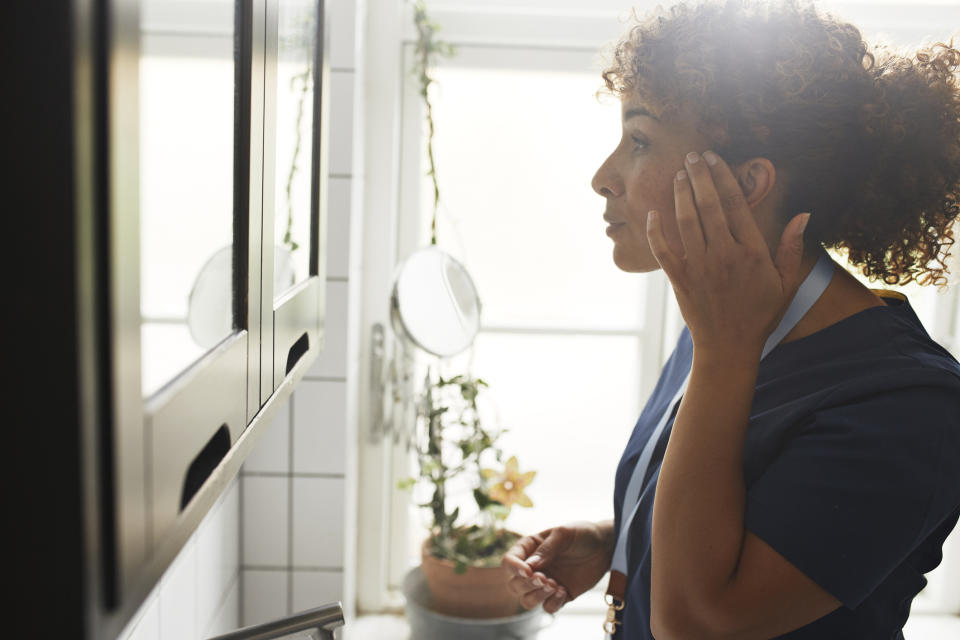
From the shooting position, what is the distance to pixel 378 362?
1.54 m

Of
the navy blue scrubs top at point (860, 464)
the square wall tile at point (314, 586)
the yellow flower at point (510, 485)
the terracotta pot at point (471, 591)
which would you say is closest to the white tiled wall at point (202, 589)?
the square wall tile at point (314, 586)

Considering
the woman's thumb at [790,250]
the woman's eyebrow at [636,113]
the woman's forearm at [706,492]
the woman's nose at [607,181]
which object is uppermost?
the woman's eyebrow at [636,113]

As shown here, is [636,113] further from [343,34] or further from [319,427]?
[319,427]

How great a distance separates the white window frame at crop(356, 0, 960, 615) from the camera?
1484 mm

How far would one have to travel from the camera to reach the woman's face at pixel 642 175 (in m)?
0.75

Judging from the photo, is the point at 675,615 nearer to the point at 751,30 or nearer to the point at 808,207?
the point at 808,207

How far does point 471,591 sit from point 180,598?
51 cm

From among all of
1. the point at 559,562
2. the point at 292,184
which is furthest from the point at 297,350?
the point at 559,562

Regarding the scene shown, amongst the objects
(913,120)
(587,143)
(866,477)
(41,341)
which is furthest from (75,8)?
(587,143)

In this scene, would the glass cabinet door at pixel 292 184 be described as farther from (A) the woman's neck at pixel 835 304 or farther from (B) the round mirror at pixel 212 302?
(A) the woman's neck at pixel 835 304

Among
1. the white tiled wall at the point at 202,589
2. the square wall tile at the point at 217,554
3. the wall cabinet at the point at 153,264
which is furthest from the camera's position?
the square wall tile at the point at 217,554

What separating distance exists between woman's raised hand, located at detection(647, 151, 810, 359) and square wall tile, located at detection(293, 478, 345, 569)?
0.88 m

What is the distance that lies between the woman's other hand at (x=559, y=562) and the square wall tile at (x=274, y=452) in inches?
21.0

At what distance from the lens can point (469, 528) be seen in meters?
1.44
